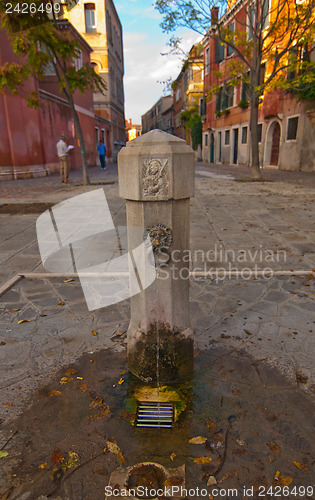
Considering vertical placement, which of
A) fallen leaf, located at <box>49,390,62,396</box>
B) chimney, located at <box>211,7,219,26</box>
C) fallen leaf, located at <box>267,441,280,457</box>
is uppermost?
chimney, located at <box>211,7,219,26</box>

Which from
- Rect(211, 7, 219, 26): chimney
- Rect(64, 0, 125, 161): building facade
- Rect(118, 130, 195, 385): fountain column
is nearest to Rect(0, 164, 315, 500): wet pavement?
Rect(118, 130, 195, 385): fountain column

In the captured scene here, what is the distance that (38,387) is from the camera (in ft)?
8.02

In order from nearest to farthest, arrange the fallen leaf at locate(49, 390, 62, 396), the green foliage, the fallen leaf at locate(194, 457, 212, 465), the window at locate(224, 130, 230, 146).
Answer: the fallen leaf at locate(194, 457, 212, 465)
the fallen leaf at locate(49, 390, 62, 396)
the green foliage
the window at locate(224, 130, 230, 146)

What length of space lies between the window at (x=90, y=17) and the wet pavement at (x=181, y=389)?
38.6 meters

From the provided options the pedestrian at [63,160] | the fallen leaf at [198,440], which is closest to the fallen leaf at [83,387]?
the fallen leaf at [198,440]

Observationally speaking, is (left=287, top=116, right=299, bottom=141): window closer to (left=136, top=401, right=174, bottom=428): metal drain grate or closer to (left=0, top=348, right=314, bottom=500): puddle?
(left=0, top=348, right=314, bottom=500): puddle

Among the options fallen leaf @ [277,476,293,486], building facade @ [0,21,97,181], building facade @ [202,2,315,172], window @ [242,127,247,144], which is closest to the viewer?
fallen leaf @ [277,476,293,486]

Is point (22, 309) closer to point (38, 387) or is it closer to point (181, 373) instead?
point (38, 387)

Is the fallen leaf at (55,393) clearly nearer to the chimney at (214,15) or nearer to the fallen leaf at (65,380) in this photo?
the fallen leaf at (65,380)

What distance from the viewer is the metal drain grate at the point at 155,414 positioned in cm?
212

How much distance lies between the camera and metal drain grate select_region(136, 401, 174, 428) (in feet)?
6.95

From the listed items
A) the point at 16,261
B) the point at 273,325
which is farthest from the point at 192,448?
the point at 16,261

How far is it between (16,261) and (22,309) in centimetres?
163

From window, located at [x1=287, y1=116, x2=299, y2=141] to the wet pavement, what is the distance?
17.4 m
